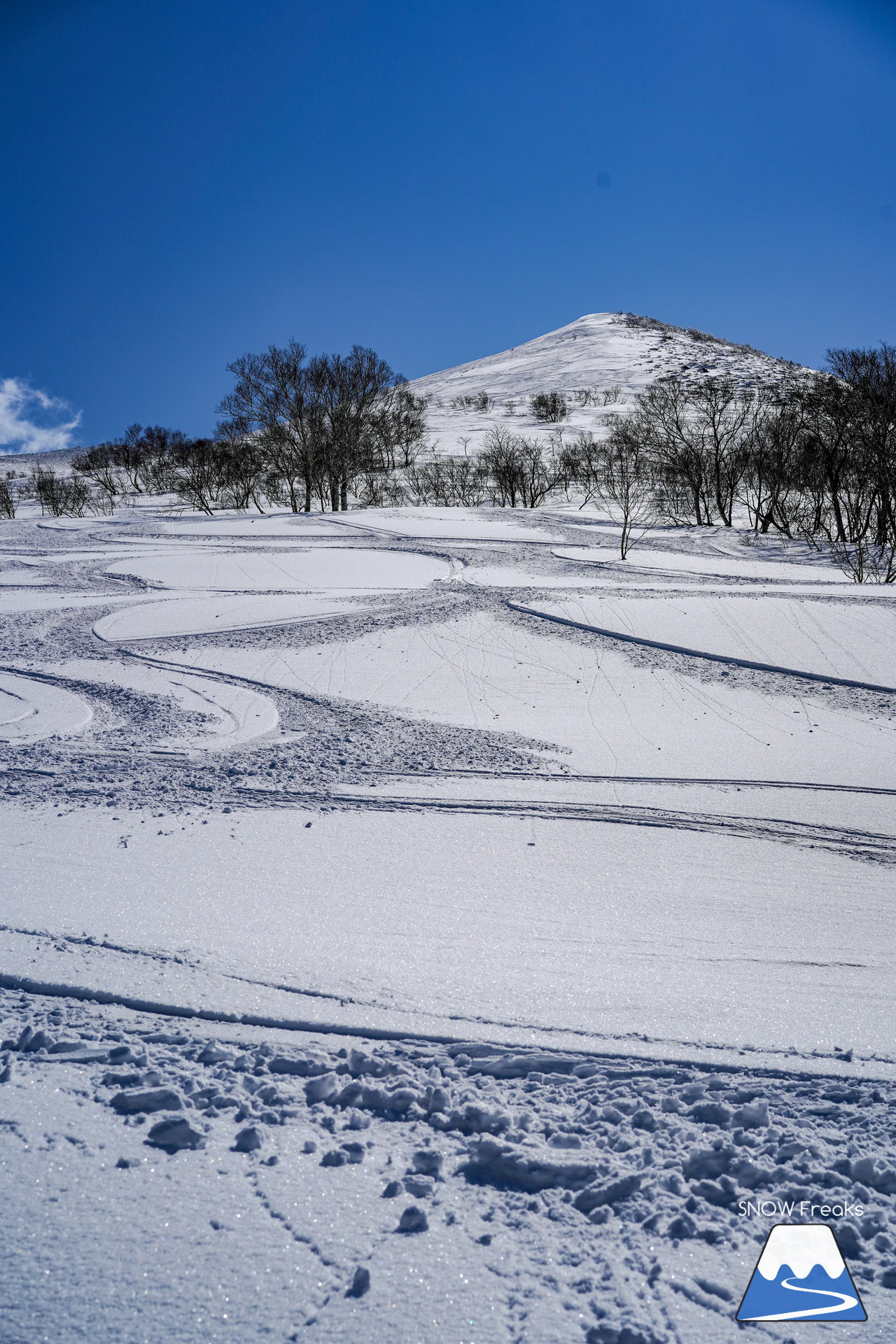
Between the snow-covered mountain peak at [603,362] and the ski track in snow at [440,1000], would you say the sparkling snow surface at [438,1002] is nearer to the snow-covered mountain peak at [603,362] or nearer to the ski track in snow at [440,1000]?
the ski track in snow at [440,1000]

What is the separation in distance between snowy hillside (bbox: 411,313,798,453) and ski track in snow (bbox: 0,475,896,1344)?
32070 millimetres

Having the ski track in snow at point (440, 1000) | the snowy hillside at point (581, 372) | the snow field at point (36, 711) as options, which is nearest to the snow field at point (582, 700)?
the ski track in snow at point (440, 1000)

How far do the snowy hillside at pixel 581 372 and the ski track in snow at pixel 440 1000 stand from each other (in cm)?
3207

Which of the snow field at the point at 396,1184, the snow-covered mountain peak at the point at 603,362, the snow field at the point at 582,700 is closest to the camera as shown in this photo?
the snow field at the point at 396,1184

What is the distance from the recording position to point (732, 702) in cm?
559

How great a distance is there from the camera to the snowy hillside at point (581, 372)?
42.8 meters

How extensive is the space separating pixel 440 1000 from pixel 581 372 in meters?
58.1

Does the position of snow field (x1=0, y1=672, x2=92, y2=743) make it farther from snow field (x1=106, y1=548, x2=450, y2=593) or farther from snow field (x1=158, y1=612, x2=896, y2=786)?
snow field (x1=106, y1=548, x2=450, y2=593)

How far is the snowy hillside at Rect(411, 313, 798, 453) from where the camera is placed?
4275 cm

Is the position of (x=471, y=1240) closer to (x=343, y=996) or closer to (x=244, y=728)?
(x=343, y=996)

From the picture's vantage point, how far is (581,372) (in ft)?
176

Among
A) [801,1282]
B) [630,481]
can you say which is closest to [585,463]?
[630,481]

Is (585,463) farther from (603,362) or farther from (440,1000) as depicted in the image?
(603,362)

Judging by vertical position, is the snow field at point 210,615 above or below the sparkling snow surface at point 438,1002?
above
